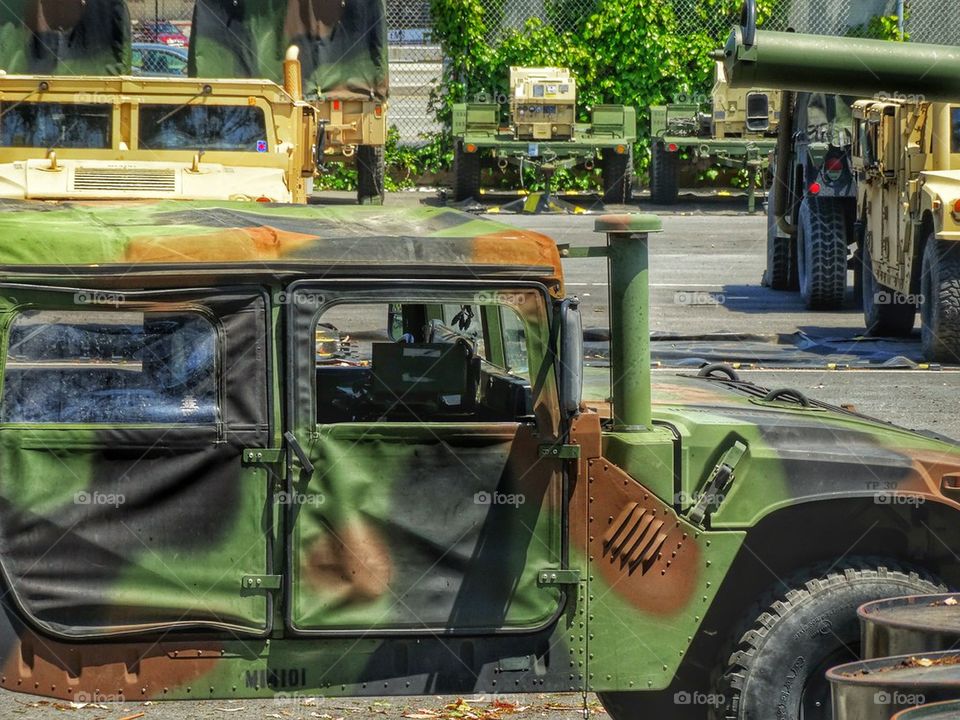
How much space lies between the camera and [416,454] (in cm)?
466

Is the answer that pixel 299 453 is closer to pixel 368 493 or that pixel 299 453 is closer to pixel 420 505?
pixel 368 493

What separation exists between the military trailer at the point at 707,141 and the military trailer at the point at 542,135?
51cm

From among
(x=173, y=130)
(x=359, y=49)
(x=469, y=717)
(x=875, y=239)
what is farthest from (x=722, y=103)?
(x=469, y=717)

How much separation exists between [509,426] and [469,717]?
152 centimetres

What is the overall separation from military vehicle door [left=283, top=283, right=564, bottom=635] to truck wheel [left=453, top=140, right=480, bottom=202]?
70.5 ft

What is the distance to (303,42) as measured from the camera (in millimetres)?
18797

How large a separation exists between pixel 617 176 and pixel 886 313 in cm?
1241

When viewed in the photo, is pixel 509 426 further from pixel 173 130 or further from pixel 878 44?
pixel 173 130

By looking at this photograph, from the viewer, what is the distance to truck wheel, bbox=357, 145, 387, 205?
23.0 meters

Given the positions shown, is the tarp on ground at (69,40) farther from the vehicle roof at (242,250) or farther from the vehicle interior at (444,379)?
the vehicle roof at (242,250)

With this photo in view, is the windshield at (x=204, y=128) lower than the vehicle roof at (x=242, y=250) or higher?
higher

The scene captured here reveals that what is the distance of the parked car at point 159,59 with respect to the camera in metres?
26.2

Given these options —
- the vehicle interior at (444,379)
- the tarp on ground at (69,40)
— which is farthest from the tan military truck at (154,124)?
the vehicle interior at (444,379)

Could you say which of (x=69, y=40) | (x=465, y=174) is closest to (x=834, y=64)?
(x=69, y=40)
